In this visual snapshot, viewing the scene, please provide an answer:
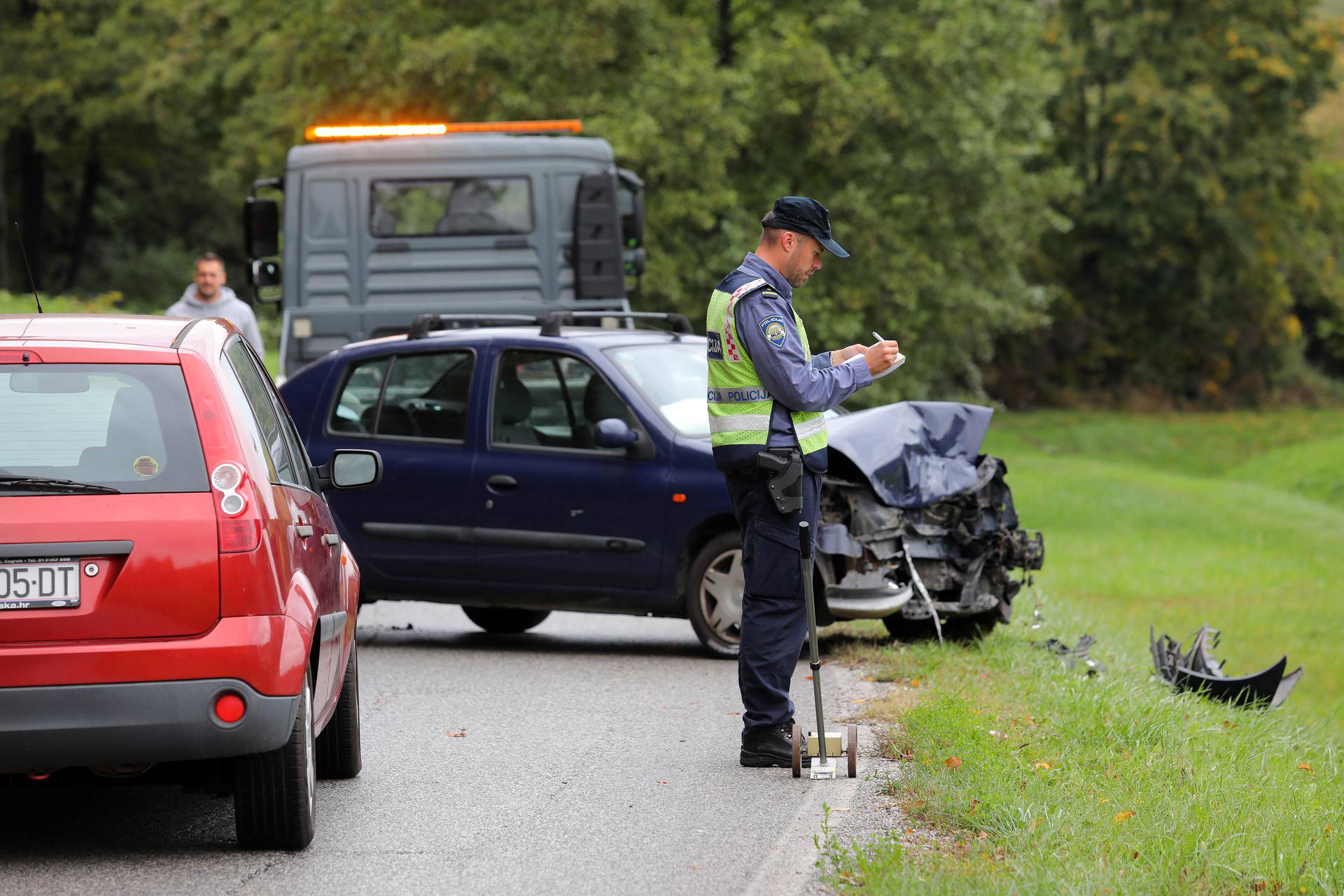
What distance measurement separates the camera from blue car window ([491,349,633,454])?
9617 millimetres

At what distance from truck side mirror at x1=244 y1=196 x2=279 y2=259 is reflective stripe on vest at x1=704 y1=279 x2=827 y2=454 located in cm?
987

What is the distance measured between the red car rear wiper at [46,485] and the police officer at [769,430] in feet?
7.74

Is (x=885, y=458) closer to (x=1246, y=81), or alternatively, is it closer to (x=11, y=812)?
(x=11, y=812)

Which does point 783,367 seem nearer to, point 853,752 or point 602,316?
point 853,752

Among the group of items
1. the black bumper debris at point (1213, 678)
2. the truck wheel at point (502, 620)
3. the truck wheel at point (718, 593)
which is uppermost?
the truck wheel at point (718, 593)

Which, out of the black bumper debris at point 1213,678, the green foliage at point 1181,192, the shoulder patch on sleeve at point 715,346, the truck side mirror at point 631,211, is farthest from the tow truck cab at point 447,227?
the green foliage at point 1181,192

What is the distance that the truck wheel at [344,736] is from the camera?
20.9ft

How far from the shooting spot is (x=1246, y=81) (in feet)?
144

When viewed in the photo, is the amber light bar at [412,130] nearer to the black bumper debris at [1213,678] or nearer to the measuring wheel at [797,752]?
the black bumper debris at [1213,678]

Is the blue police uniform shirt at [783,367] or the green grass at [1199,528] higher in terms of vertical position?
the blue police uniform shirt at [783,367]

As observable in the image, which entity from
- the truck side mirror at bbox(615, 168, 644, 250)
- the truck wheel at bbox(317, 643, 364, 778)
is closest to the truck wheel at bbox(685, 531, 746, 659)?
the truck wheel at bbox(317, 643, 364, 778)

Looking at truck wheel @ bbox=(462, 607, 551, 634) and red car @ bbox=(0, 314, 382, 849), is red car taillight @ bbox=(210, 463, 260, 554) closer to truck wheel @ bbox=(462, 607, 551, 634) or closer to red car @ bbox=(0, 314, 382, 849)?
red car @ bbox=(0, 314, 382, 849)

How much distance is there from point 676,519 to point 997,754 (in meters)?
3.14

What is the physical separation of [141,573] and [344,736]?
1.77 meters
